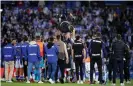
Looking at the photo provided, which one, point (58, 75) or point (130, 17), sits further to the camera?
point (130, 17)

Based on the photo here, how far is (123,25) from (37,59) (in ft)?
58.0

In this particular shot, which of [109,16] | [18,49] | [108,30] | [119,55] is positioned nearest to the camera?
[119,55]

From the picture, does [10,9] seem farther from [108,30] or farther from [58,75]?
[58,75]

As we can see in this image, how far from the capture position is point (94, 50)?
26766mm

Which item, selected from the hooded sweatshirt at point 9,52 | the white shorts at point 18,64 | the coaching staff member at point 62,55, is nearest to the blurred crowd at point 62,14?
the white shorts at point 18,64

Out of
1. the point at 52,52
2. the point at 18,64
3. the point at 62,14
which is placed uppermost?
the point at 62,14

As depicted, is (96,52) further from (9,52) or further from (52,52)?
(9,52)

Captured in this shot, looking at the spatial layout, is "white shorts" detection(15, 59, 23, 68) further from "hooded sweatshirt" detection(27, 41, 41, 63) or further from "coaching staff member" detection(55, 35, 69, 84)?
"coaching staff member" detection(55, 35, 69, 84)

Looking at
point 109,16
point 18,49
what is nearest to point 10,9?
point 109,16

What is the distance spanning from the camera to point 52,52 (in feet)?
91.7

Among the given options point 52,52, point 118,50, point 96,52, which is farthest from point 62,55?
point 118,50

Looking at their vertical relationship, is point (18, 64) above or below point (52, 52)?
below

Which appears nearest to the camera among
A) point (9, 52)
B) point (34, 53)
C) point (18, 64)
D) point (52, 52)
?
point (52, 52)

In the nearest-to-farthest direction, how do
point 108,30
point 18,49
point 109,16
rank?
1. point 18,49
2. point 108,30
3. point 109,16
